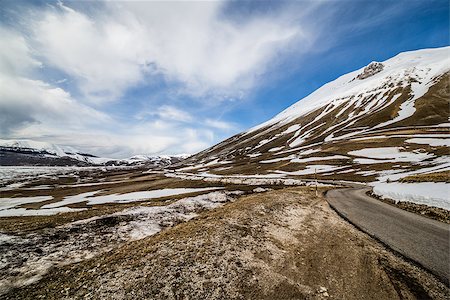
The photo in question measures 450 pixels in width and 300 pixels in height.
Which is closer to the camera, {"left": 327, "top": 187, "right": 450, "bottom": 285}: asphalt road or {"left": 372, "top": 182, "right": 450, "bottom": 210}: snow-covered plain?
{"left": 327, "top": 187, "right": 450, "bottom": 285}: asphalt road

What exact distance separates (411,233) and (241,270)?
1434cm

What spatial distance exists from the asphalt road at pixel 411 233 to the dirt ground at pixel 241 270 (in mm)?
1015

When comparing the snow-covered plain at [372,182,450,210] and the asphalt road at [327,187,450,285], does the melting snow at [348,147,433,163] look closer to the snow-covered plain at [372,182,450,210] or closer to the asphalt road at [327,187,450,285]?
the snow-covered plain at [372,182,450,210]

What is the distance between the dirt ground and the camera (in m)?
10.9

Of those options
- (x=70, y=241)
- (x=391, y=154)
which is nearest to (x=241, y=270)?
(x=70, y=241)

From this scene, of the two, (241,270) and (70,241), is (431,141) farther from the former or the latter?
(70,241)

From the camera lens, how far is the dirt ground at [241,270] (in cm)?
1087

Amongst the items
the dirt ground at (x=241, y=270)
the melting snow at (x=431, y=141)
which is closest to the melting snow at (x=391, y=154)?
the melting snow at (x=431, y=141)

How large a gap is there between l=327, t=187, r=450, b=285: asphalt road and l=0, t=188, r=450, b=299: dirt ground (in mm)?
1015

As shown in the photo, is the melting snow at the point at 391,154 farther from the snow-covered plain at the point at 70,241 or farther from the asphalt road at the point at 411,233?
the snow-covered plain at the point at 70,241

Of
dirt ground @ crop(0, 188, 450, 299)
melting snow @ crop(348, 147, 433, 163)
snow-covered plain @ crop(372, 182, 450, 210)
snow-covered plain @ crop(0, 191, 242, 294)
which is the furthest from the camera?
melting snow @ crop(348, 147, 433, 163)

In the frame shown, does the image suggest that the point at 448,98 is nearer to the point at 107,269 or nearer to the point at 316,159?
the point at 316,159

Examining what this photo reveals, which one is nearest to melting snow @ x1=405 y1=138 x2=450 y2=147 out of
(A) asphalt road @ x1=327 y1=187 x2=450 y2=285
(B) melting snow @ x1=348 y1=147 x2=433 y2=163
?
(B) melting snow @ x1=348 y1=147 x2=433 y2=163

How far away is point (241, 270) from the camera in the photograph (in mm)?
12852
